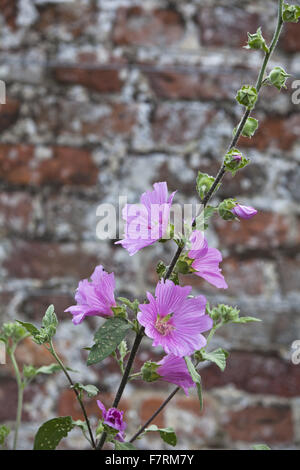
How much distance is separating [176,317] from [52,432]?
0.42 feet

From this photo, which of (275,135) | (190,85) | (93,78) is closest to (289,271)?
(275,135)

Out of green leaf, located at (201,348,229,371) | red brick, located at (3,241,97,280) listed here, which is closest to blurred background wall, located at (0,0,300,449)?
red brick, located at (3,241,97,280)

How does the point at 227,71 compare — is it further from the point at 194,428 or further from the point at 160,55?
the point at 194,428

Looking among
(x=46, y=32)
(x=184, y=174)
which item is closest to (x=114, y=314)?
(x=184, y=174)

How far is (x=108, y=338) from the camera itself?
330 mm

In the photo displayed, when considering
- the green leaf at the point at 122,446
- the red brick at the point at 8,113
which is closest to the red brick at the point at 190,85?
the red brick at the point at 8,113

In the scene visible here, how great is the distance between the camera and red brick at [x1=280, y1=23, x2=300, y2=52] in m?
0.87

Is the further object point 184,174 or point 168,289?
point 184,174

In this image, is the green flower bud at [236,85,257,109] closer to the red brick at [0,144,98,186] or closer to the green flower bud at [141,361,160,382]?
the green flower bud at [141,361,160,382]

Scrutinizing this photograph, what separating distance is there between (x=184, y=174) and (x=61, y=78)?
24 cm

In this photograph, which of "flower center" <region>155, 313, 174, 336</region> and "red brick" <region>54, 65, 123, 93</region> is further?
"red brick" <region>54, 65, 123, 93</region>

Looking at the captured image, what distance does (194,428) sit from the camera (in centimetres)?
84

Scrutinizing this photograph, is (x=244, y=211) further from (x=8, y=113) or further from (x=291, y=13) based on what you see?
(x=8, y=113)

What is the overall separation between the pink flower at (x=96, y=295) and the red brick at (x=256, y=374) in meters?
0.51
